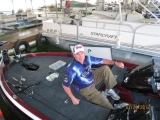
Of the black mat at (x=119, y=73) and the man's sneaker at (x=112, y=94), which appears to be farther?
the black mat at (x=119, y=73)

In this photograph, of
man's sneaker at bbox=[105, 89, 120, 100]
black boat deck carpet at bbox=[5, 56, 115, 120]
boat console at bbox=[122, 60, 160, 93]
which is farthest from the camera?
man's sneaker at bbox=[105, 89, 120, 100]

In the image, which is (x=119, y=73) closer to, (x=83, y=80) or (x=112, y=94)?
(x=112, y=94)

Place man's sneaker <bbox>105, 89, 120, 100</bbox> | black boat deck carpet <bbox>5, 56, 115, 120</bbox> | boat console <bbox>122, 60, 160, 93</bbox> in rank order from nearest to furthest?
black boat deck carpet <bbox>5, 56, 115, 120</bbox>
boat console <bbox>122, 60, 160, 93</bbox>
man's sneaker <bbox>105, 89, 120, 100</bbox>

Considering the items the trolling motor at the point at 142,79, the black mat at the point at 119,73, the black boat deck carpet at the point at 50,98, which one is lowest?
the black boat deck carpet at the point at 50,98

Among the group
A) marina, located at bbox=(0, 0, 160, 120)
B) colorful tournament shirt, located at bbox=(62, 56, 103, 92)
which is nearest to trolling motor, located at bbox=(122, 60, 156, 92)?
marina, located at bbox=(0, 0, 160, 120)

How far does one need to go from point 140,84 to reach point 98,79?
666mm

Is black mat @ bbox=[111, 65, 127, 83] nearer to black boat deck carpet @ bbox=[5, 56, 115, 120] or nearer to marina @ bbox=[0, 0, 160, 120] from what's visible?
marina @ bbox=[0, 0, 160, 120]

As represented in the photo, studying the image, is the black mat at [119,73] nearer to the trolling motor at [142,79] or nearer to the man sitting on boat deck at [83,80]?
the trolling motor at [142,79]

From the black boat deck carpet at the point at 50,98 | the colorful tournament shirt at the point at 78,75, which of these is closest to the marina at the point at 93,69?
the black boat deck carpet at the point at 50,98

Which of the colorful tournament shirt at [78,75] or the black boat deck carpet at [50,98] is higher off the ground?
the colorful tournament shirt at [78,75]

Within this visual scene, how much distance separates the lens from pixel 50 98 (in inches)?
94.1

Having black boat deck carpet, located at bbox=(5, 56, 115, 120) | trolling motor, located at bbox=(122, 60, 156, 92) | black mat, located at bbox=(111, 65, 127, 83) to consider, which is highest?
trolling motor, located at bbox=(122, 60, 156, 92)

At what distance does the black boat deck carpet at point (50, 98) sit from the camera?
2031mm

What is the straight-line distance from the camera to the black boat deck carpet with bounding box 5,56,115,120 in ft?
6.66
